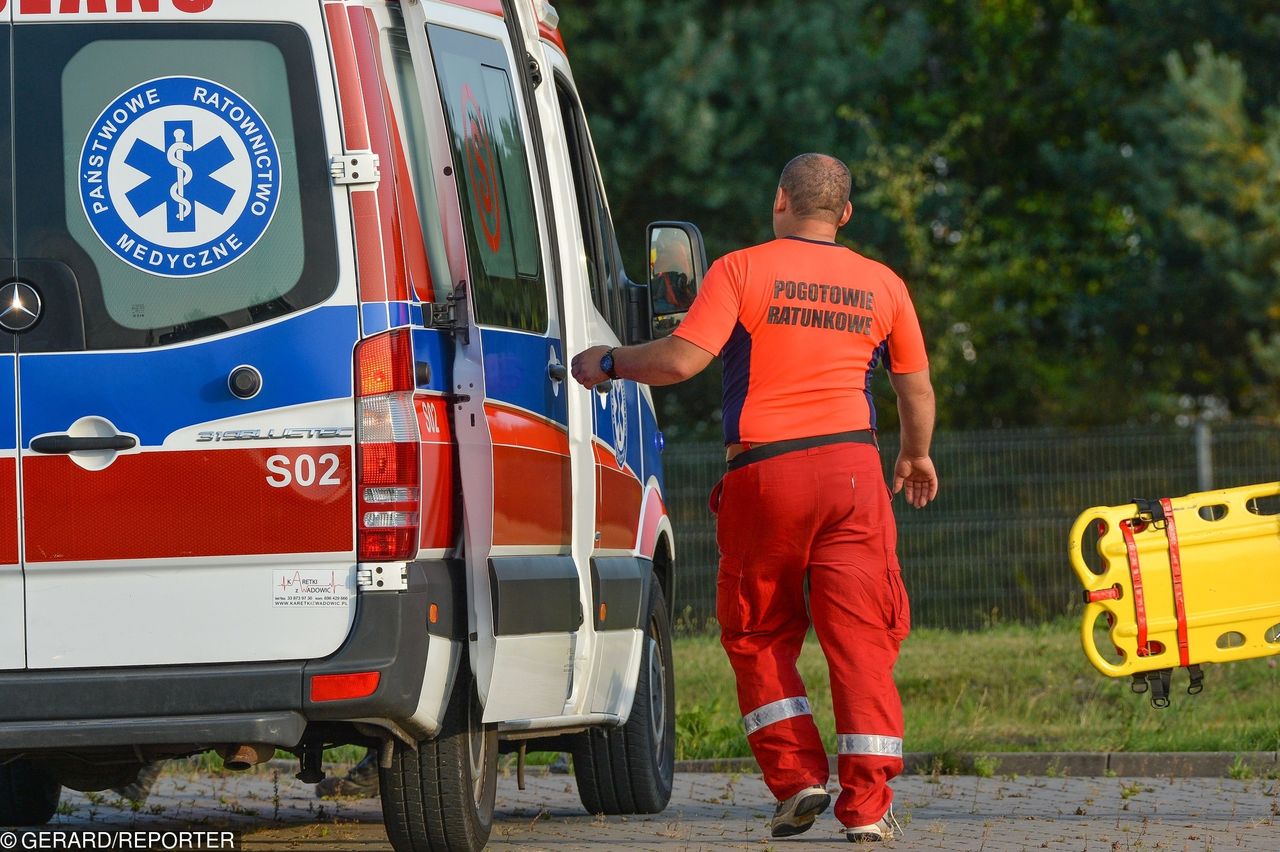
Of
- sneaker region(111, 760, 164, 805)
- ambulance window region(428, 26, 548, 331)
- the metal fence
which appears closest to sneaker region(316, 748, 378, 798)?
sneaker region(111, 760, 164, 805)

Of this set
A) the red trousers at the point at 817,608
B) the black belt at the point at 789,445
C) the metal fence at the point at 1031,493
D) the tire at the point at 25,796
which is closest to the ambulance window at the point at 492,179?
the black belt at the point at 789,445

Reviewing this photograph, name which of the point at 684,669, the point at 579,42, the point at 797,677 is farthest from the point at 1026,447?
the point at 797,677

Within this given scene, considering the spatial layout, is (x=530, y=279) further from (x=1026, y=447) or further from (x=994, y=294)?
(x=994, y=294)

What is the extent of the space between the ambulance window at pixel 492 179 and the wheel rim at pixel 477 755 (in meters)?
1.08

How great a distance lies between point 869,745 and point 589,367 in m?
1.34

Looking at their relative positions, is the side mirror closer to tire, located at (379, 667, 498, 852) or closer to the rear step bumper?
tire, located at (379, 667, 498, 852)

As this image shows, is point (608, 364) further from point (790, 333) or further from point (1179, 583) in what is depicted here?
point (1179, 583)

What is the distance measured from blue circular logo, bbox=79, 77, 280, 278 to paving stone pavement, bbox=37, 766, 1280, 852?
2361 mm

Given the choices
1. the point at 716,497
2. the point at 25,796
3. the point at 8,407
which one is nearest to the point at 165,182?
the point at 8,407

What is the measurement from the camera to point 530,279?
588 cm

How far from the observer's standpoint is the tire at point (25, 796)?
6984 mm

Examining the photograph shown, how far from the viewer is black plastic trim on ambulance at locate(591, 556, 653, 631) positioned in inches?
243

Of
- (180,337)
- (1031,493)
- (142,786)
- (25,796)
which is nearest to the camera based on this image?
(180,337)

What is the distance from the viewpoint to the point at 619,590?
6449mm
